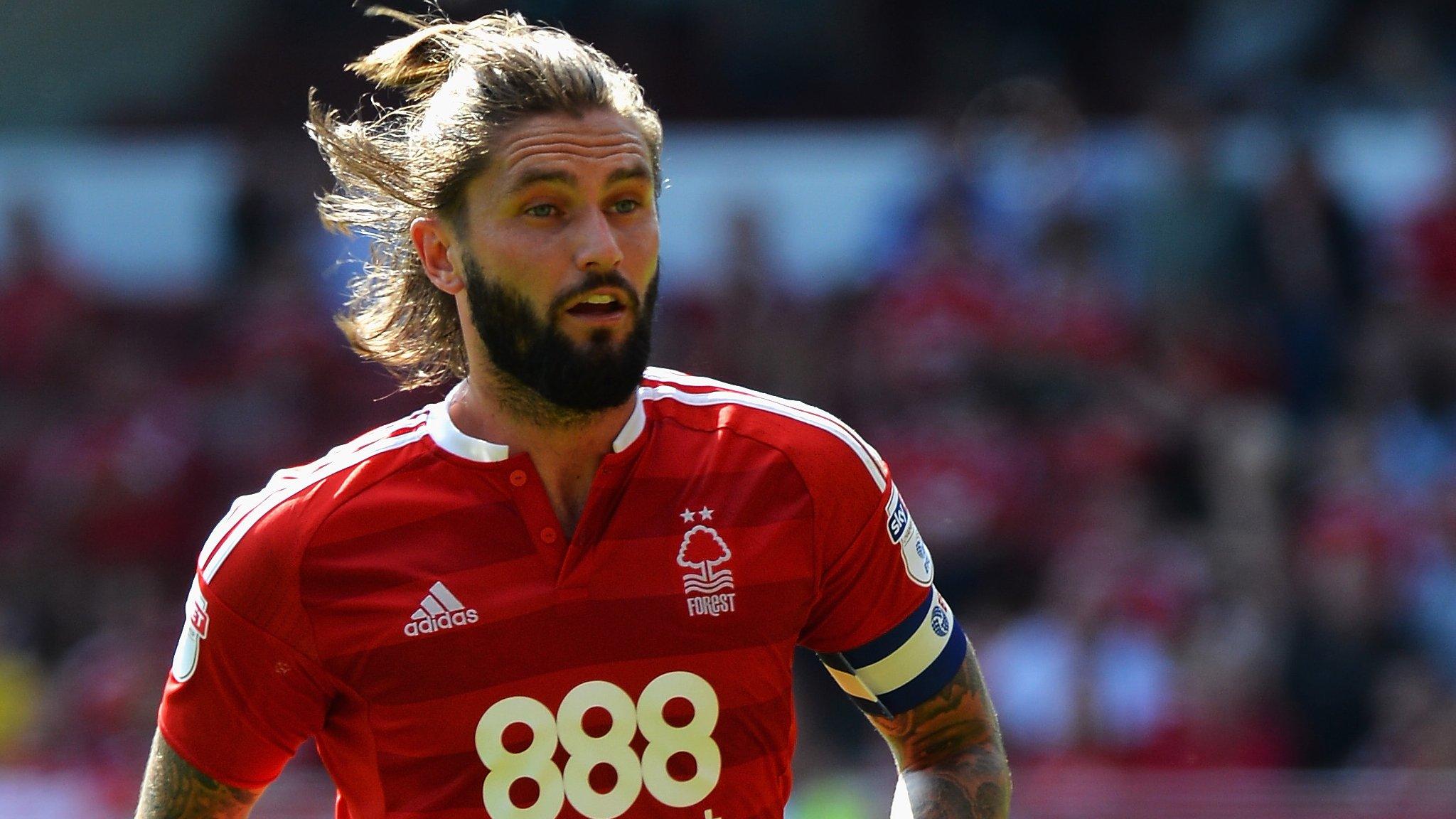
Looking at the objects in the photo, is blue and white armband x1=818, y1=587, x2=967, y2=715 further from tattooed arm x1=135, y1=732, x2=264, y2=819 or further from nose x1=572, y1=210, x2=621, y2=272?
tattooed arm x1=135, y1=732, x2=264, y2=819

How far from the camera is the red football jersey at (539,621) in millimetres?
2689

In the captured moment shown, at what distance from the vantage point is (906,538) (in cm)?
295

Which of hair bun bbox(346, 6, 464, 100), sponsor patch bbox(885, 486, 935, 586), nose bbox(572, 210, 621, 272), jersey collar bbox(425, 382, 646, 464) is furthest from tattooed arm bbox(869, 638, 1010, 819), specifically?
hair bun bbox(346, 6, 464, 100)

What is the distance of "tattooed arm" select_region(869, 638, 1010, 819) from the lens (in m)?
2.92

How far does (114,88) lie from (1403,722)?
297 inches

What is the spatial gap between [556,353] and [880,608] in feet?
2.04

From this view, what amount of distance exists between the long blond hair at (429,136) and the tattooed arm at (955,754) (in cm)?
93

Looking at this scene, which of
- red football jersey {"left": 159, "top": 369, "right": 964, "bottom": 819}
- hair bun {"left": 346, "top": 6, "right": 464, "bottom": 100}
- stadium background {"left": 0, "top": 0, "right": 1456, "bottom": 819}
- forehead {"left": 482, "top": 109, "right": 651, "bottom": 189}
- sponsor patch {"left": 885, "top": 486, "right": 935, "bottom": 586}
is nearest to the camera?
red football jersey {"left": 159, "top": 369, "right": 964, "bottom": 819}

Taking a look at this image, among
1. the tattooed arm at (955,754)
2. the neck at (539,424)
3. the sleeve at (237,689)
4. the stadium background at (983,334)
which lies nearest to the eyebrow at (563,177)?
the neck at (539,424)

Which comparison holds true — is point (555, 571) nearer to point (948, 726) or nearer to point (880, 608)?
point (880, 608)

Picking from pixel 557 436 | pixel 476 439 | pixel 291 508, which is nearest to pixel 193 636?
pixel 291 508

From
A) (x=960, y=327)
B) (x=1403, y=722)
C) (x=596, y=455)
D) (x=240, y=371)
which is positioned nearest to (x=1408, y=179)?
(x=960, y=327)

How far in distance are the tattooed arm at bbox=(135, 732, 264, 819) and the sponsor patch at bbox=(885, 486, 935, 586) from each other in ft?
3.43

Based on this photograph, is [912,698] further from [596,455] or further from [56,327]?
[56,327]
